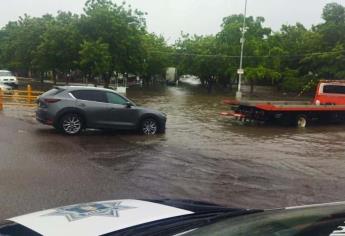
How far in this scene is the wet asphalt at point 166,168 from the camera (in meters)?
8.59

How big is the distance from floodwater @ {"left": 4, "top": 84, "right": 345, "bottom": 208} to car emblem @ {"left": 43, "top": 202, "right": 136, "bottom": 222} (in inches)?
212

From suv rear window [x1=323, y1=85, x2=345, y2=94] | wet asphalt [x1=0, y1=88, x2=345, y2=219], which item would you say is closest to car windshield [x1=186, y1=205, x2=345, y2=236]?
wet asphalt [x1=0, y1=88, x2=345, y2=219]

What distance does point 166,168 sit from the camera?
11.3 meters

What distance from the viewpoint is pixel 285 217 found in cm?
258

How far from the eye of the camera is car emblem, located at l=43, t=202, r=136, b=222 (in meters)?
2.75

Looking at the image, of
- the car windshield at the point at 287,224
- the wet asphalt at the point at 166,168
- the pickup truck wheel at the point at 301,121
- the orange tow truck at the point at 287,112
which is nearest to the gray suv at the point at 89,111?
the wet asphalt at the point at 166,168

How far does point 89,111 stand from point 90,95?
553 mm

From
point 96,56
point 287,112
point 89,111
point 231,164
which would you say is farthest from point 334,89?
point 96,56

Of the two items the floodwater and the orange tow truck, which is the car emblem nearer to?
the floodwater

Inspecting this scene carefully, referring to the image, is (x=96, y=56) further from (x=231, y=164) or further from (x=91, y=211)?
(x=91, y=211)

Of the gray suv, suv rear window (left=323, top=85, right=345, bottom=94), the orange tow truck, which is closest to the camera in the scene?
the gray suv

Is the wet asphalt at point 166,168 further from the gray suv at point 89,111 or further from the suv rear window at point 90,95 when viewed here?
the suv rear window at point 90,95

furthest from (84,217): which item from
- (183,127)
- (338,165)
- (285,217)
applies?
(183,127)

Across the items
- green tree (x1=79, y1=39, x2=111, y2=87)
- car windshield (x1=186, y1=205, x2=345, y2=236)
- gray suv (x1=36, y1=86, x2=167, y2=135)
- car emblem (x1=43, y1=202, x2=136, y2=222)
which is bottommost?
gray suv (x1=36, y1=86, x2=167, y2=135)
